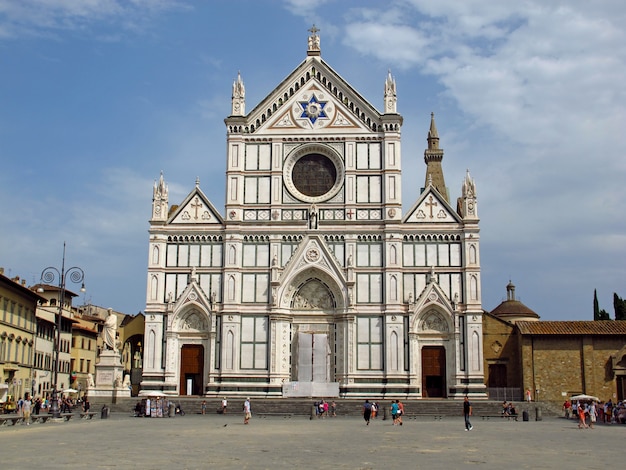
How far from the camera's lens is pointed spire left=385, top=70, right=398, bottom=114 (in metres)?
49.9

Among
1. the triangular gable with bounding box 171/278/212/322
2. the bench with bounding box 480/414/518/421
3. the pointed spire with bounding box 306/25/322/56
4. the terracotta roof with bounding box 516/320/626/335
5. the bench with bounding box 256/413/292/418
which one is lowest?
the bench with bounding box 256/413/292/418

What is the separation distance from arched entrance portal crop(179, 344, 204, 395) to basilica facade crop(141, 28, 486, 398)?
0.21 ft

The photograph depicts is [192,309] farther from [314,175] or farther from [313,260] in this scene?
[314,175]

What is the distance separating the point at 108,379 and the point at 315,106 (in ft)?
69.2

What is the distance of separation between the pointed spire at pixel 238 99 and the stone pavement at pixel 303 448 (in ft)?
83.9

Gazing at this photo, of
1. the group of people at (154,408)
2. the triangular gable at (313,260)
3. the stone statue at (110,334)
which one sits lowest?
the group of people at (154,408)

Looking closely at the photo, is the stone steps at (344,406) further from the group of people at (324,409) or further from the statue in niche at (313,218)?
the statue in niche at (313,218)

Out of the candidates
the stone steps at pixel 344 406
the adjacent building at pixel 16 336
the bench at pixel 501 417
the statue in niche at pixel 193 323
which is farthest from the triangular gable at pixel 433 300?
the adjacent building at pixel 16 336

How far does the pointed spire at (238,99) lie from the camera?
50428mm

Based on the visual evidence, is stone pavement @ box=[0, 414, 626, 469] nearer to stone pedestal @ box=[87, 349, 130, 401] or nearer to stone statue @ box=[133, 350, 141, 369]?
stone pedestal @ box=[87, 349, 130, 401]

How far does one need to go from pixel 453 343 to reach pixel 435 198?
9.05 m

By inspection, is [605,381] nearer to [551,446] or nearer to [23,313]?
[551,446]

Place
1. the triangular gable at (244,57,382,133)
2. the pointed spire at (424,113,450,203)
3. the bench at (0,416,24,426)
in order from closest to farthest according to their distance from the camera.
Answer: the bench at (0,416,24,426), the triangular gable at (244,57,382,133), the pointed spire at (424,113,450,203)

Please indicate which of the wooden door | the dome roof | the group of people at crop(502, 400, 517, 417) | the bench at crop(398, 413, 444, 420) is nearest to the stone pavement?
the bench at crop(398, 413, 444, 420)
